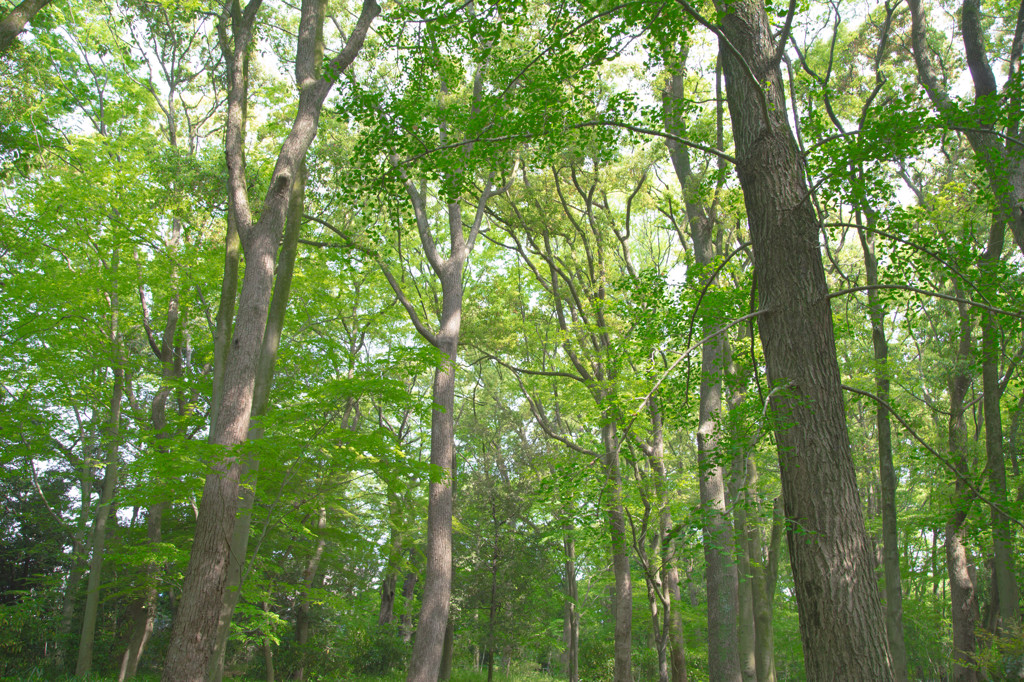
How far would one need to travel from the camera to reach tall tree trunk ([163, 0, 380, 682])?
552cm

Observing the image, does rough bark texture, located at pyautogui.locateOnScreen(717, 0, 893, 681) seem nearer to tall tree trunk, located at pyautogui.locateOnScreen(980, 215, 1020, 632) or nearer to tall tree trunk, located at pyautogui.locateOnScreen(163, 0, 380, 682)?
tall tree trunk, located at pyautogui.locateOnScreen(163, 0, 380, 682)

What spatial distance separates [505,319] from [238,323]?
7139 millimetres

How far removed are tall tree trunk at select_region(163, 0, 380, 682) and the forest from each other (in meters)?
0.05

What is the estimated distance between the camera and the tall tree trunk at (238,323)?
5516 mm

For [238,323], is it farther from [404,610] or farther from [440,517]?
[404,610]

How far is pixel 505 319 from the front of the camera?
13078 millimetres

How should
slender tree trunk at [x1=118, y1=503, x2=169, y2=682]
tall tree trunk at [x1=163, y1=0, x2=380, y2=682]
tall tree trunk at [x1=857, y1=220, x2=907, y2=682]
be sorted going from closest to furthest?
tall tree trunk at [x1=163, y1=0, x2=380, y2=682], tall tree trunk at [x1=857, y1=220, x2=907, y2=682], slender tree trunk at [x1=118, y1=503, x2=169, y2=682]

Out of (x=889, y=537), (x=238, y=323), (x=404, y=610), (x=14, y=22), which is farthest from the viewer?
(x=404, y=610)

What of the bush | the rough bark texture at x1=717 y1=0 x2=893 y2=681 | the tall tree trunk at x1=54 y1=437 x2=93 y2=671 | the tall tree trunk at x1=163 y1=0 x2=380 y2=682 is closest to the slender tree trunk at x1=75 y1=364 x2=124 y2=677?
the tall tree trunk at x1=54 y1=437 x2=93 y2=671

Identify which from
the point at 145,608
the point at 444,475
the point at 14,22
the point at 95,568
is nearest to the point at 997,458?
the point at 444,475

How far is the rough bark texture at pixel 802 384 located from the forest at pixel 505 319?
19mm

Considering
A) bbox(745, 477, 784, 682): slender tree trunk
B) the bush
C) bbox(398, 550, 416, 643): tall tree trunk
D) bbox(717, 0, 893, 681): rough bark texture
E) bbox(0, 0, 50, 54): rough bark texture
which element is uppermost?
bbox(0, 0, 50, 54): rough bark texture

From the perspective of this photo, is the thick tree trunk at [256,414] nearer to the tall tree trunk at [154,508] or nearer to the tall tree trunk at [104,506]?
the tall tree trunk at [104,506]

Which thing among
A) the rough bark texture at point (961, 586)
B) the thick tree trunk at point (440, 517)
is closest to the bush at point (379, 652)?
the thick tree trunk at point (440, 517)
